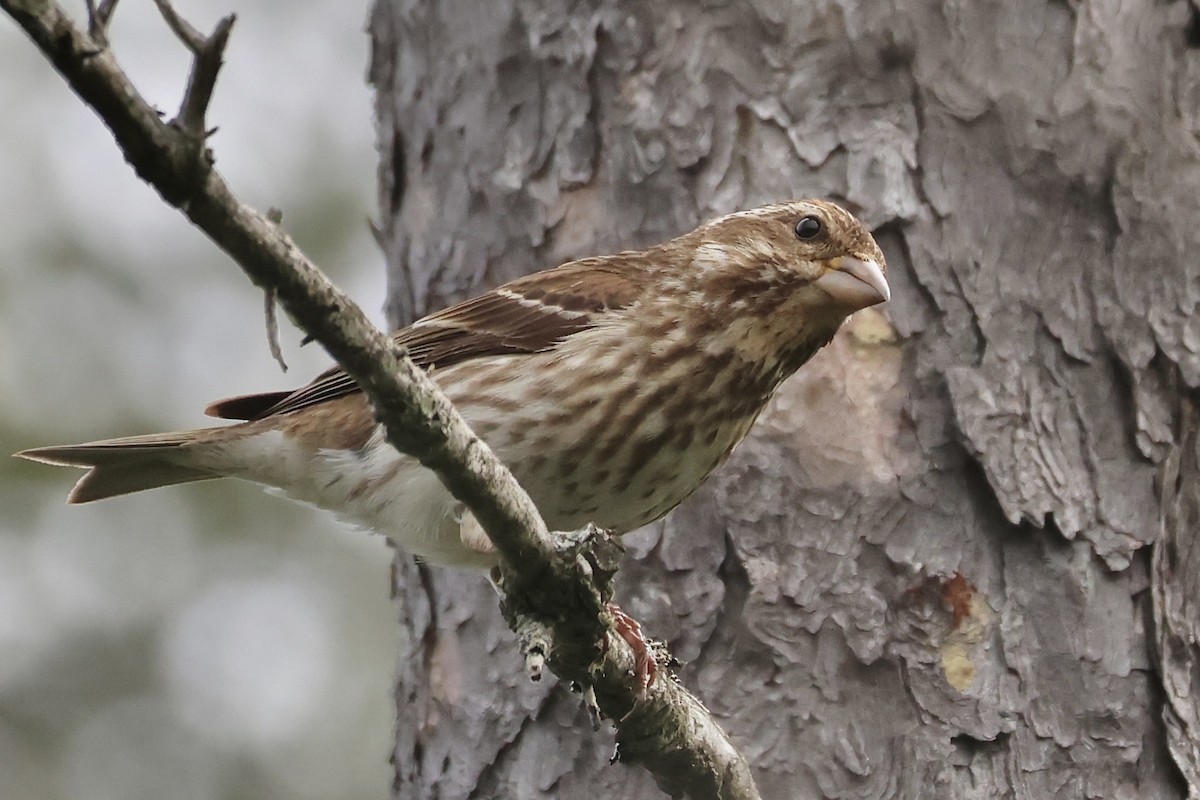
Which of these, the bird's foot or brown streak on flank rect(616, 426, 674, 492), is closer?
the bird's foot

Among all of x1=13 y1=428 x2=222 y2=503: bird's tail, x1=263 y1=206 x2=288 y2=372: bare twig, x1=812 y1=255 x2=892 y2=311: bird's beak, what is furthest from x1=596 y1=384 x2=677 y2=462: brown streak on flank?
x1=263 y1=206 x2=288 y2=372: bare twig

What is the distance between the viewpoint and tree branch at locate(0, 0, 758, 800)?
6.26 feet

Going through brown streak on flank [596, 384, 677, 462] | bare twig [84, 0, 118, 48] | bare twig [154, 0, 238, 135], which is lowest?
brown streak on flank [596, 384, 677, 462]

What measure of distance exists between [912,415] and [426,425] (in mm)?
2234

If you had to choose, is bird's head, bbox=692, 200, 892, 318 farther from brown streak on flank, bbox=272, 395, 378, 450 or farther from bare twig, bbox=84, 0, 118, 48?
bare twig, bbox=84, 0, 118, 48

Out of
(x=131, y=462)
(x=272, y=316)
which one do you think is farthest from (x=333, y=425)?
(x=272, y=316)

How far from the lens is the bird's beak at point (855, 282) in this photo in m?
4.21

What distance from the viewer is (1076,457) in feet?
14.4

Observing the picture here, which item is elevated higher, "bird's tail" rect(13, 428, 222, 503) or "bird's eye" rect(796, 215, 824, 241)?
"bird's eye" rect(796, 215, 824, 241)

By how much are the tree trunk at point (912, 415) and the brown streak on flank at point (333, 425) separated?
0.79 metres

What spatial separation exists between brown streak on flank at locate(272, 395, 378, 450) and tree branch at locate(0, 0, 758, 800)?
144 centimetres

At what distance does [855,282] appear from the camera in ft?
14.0

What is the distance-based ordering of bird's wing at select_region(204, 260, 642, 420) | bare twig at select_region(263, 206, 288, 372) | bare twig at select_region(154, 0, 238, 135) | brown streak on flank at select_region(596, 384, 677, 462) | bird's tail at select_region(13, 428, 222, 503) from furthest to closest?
bird's tail at select_region(13, 428, 222, 503)
bird's wing at select_region(204, 260, 642, 420)
brown streak on flank at select_region(596, 384, 677, 462)
bare twig at select_region(263, 206, 288, 372)
bare twig at select_region(154, 0, 238, 135)

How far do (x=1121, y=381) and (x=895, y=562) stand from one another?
2.99 feet
